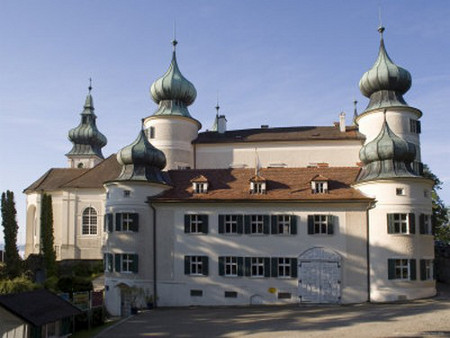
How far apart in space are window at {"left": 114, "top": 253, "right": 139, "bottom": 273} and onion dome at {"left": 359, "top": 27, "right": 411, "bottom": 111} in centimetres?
2084

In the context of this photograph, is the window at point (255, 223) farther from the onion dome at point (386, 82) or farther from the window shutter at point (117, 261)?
the onion dome at point (386, 82)

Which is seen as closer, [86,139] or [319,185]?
[319,185]

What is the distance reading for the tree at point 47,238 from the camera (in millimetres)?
37750

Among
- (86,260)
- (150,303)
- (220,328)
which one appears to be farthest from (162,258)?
(86,260)

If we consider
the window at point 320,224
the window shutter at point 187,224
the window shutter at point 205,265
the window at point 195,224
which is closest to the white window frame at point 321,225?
the window at point 320,224

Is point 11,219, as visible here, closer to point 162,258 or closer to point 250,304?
point 162,258

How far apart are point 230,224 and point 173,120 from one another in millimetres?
14739

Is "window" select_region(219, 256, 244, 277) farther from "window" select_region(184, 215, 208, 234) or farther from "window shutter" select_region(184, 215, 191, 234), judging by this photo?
"window shutter" select_region(184, 215, 191, 234)

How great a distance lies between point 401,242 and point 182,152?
19605 mm

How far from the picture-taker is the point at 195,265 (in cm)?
2777

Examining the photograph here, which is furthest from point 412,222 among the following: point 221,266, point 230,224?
point 221,266

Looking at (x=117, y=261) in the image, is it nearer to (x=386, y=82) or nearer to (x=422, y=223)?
(x=422, y=223)

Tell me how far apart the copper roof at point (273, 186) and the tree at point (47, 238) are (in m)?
13.7

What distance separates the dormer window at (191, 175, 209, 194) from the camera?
2862 centimetres
